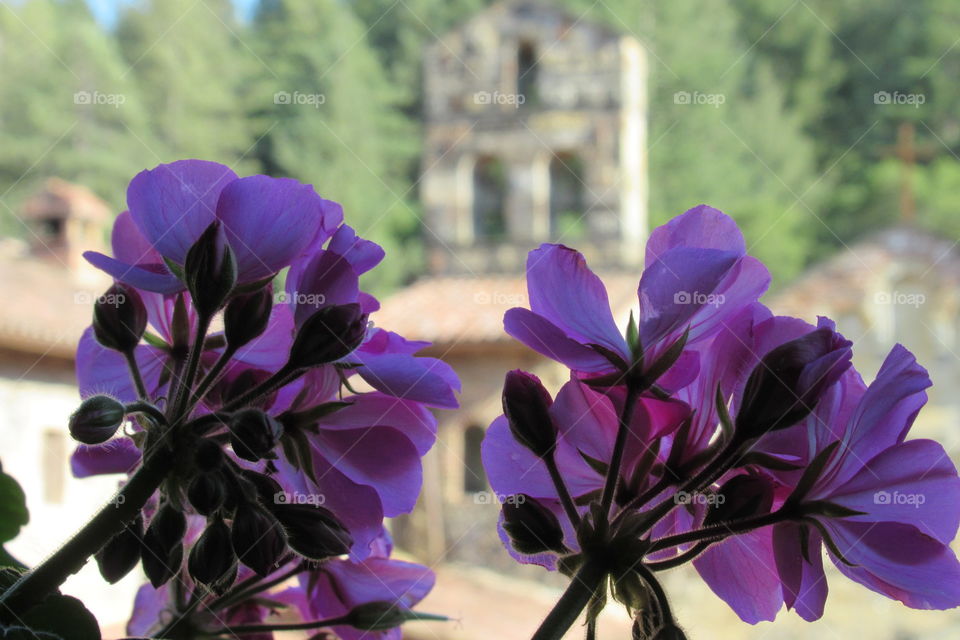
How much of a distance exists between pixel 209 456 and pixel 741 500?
10 centimetres

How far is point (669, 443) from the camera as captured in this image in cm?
23

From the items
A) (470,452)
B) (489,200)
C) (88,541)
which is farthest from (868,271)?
(88,541)

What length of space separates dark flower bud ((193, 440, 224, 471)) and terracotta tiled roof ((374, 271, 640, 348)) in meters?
6.39

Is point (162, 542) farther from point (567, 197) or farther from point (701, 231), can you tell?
point (567, 197)

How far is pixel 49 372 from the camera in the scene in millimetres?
5539

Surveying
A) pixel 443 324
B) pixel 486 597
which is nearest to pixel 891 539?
pixel 486 597

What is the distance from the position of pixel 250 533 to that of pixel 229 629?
81mm

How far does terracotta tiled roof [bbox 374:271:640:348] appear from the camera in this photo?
273 inches

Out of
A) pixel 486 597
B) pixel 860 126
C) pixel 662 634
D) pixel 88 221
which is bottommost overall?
pixel 662 634

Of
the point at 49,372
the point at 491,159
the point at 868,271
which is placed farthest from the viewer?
the point at 491,159

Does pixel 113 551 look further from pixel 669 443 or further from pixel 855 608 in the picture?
pixel 855 608

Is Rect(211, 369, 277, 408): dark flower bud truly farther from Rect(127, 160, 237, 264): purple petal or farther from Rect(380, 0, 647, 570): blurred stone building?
Rect(380, 0, 647, 570): blurred stone building

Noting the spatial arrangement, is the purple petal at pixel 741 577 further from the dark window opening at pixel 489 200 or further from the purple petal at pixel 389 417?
the dark window opening at pixel 489 200

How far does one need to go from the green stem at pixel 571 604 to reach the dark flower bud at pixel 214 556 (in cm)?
6
